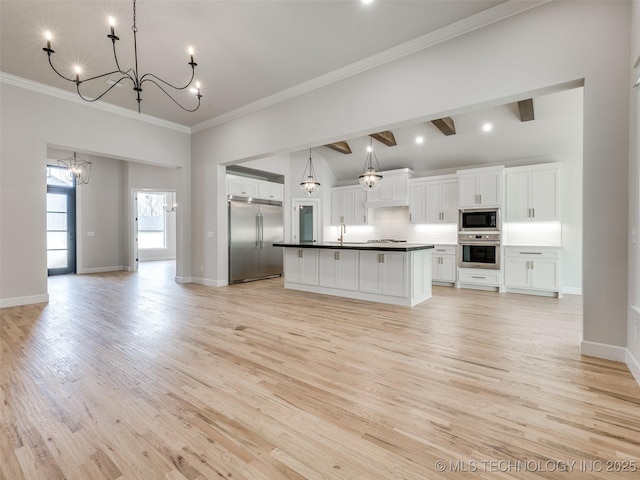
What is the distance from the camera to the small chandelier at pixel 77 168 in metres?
7.40

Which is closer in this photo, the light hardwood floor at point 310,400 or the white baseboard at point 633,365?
the light hardwood floor at point 310,400

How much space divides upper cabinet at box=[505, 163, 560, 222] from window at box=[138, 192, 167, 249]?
1207 cm

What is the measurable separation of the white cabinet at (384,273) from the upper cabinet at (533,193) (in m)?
2.95

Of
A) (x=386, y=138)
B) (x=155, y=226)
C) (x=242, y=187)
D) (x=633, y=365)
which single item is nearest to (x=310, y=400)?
(x=633, y=365)

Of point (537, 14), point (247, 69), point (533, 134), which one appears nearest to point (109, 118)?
point (247, 69)

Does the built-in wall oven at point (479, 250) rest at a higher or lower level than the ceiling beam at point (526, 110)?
lower

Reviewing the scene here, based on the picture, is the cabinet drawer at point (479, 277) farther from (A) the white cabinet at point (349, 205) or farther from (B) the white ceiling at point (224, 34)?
(B) the white ceiling at point (224, 34)

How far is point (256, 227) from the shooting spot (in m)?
6.98

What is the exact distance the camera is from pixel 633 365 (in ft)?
7.57

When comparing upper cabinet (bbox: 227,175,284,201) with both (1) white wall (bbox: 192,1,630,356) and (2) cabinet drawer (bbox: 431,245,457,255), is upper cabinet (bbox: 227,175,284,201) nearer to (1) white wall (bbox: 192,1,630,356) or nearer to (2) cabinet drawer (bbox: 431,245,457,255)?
(1) white wall (bbox: 192,1,630,356)

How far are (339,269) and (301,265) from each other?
3.00 ft

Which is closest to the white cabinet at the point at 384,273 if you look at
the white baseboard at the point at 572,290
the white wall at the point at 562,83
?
the white wall at the point at 562,83

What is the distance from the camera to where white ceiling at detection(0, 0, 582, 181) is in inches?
120

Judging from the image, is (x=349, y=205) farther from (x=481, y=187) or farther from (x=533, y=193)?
(x=533, y=193)
